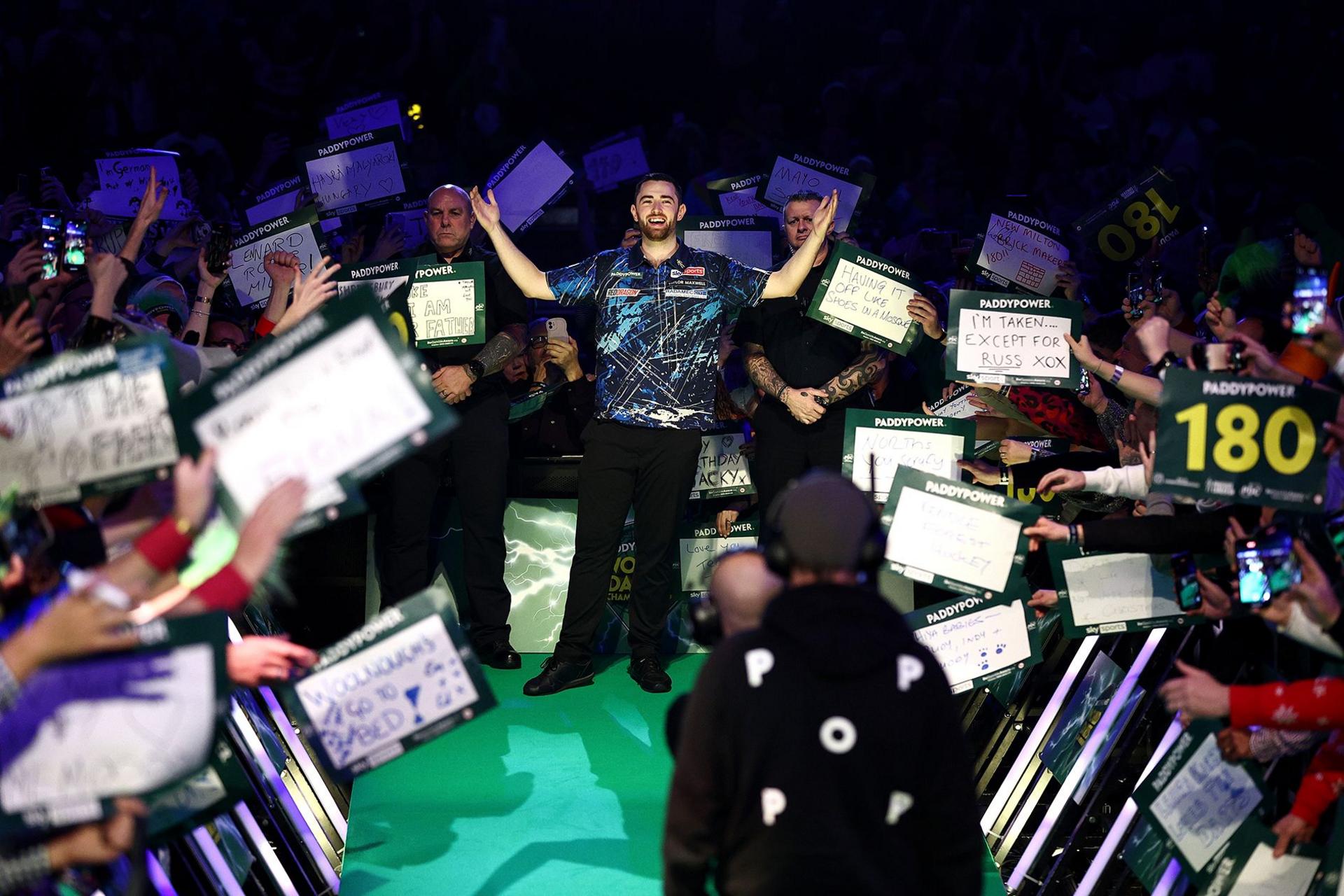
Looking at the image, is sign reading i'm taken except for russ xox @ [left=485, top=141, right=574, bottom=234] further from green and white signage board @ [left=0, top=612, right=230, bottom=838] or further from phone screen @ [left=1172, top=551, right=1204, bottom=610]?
green and white signage board @ [left=0, top=612, right=230, bottom=838]

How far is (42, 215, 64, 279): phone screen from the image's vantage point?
13.3 feet

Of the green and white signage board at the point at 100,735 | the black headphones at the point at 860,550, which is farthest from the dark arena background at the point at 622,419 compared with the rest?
the black headphones at the point at 860,550

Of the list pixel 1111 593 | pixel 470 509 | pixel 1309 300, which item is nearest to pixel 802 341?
pixel 470 509

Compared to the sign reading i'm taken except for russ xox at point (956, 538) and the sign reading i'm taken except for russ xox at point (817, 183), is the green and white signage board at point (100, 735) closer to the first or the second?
the sign reading i'm taken except for russ xox at point (956, 538)

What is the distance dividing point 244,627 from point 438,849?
1.27 m

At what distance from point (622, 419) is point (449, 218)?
1380 millimetres

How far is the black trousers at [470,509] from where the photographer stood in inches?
251

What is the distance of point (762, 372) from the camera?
6219mm

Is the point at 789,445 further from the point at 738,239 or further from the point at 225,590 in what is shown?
the point at 225,590

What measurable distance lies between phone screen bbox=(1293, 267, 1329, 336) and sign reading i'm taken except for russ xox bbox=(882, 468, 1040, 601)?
1.32 m

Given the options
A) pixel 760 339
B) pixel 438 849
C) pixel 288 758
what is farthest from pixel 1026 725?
pixel 288 758

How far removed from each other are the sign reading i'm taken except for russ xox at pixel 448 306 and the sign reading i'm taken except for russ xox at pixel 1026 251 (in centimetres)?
249

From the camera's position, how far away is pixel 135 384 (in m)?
2.85

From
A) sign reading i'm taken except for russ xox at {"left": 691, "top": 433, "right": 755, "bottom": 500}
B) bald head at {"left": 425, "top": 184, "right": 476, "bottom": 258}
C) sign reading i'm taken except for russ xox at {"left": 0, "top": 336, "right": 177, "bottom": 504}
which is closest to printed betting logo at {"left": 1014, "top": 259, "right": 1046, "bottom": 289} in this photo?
sign reading i'm taken except for russ xox at {"left": 691, "top": 433, "right": 755, "bottom": 500}
